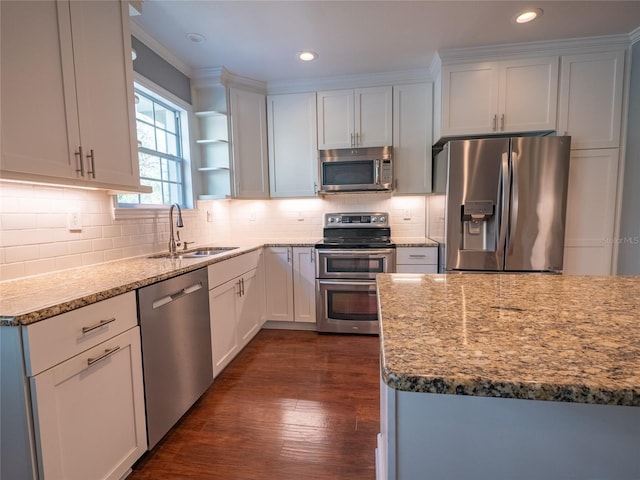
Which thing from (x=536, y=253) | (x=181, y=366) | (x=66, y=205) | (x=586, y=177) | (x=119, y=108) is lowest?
(x=181, y=366)

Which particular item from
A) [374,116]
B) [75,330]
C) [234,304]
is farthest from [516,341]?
[374,116]

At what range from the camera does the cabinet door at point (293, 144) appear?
3129 mm

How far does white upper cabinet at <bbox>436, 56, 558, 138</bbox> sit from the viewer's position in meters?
2.50

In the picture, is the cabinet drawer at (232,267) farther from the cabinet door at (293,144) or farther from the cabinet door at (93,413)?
the cabinet door at (293,144)

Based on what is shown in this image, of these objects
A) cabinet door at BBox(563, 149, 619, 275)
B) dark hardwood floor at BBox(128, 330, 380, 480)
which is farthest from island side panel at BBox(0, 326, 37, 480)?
cabinet door at BBox(563, 149, 619, 275)

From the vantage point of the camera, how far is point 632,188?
2.37 m

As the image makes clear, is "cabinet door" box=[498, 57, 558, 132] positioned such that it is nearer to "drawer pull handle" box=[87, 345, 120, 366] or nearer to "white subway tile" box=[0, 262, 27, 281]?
"drawer pull handle" box=[87, 345, 120, 366]

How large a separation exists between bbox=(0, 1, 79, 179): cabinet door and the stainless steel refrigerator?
2.40m

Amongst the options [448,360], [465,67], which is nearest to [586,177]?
[465,67]

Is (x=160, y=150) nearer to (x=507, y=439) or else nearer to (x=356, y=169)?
(x=356, y=169)

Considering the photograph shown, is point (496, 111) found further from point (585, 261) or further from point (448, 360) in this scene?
point (448, 360)

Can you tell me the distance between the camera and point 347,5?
6.39ft

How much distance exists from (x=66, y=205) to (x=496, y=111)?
3132mm

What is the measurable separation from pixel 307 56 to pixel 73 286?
7.71 feet
